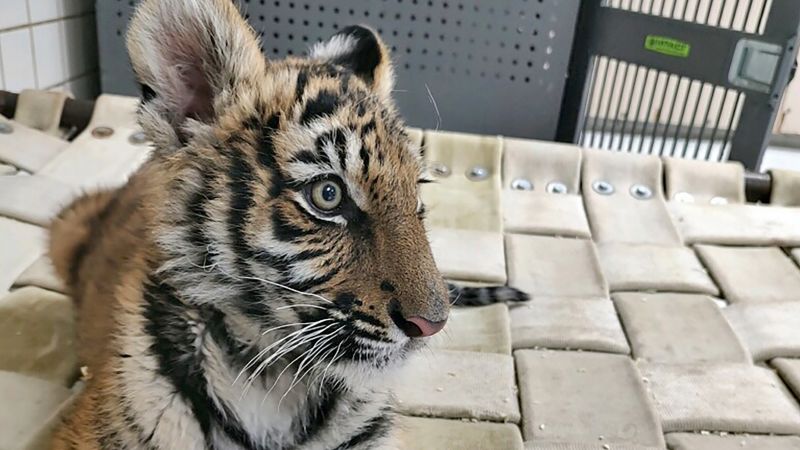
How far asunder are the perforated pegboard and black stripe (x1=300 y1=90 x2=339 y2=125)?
1.26 meters

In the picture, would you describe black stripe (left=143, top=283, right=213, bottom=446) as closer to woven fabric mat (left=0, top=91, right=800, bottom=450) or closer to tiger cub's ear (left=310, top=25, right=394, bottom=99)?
woven fabric mat (left=0, top=91, right=800, bottom=450)

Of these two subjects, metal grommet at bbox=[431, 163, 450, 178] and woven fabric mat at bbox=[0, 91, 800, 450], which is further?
metal grommet at bbox=[431, 163, 450, 178]

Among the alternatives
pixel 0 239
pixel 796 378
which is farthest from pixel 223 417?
pixel 796 378

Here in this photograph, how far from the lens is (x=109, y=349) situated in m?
0.86

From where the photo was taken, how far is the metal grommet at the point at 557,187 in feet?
6.35

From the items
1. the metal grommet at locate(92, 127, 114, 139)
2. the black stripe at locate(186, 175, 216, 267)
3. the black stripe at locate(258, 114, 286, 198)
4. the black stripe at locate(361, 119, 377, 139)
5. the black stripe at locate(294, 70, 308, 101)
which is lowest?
the metal grommet at locate(92, 127, 114, 139)

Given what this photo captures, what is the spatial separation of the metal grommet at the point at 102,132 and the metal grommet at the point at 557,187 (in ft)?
3.70

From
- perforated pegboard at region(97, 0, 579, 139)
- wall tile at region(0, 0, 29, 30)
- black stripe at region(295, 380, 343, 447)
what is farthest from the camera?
perforated pegboard at region(97, 0, 579, 139)

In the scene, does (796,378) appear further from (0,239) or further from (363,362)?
(0,239)

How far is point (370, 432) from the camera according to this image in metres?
0.93

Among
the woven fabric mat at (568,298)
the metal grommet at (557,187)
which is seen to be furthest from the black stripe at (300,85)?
the metal grommet at (557,187)

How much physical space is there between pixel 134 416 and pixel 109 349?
9cm

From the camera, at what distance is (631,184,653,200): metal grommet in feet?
6.27

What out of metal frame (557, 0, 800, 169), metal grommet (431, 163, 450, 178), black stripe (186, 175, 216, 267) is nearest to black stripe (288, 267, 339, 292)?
black stripe (186, 175, 216, 267)
